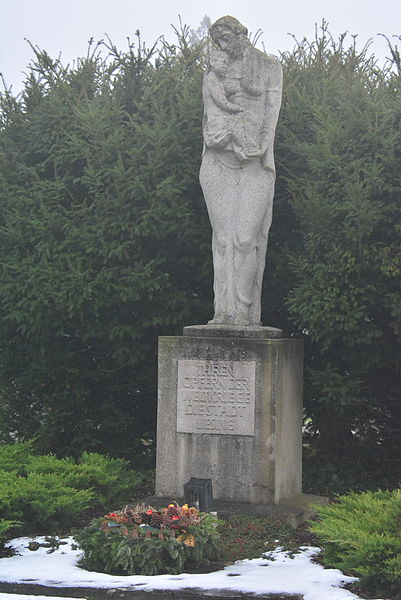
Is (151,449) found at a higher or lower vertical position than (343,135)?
lower

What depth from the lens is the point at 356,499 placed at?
771cm

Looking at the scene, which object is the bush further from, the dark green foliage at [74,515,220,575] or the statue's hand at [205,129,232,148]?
the statue's hand at [205,129,232,148]

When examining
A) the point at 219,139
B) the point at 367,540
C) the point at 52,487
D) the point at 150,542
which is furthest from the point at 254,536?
the point at 219,139

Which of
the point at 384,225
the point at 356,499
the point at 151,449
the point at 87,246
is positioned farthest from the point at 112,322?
the point at 356,499

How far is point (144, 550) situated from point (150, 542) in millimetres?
66

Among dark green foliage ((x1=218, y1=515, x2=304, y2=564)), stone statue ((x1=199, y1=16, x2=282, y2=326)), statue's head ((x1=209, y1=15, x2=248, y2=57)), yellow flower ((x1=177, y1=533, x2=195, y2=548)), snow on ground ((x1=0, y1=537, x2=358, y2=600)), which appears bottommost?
snow on ground ((x1=0, y1=537, x2=358, y2=600))

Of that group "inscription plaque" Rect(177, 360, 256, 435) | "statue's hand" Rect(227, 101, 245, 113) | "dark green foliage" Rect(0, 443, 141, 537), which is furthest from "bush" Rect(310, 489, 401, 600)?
"statue's hand" Rect(227, 101, 245, 113)

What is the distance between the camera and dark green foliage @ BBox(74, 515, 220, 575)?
6.81 m

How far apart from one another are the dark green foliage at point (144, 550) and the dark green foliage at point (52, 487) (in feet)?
2.59

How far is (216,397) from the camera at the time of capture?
8852 millimetres

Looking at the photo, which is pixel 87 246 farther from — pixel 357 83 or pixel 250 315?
pixel 357 83

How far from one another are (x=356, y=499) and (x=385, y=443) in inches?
128

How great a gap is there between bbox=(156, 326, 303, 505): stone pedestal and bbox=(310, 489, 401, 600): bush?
4.01 feet

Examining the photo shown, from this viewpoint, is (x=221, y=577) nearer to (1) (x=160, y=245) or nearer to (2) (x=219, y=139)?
(2) (x=219, y=139)
